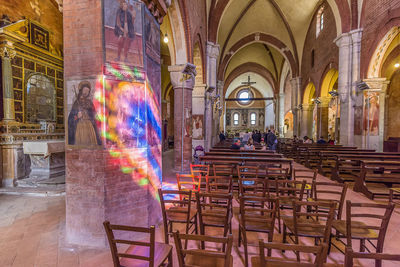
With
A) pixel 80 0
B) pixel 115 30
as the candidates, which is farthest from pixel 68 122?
pixel 80 0

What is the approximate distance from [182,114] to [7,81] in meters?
5.47

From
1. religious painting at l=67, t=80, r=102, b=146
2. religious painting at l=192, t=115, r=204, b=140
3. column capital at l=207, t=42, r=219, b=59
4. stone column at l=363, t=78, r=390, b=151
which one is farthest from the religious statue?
stone column at l=363, t=78, r=390, b=151

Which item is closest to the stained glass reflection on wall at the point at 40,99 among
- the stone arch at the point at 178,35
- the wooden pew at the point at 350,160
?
the stone arch at the point at 178,35

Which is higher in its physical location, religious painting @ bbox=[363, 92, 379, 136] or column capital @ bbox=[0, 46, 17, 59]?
column capital @ bbox=[0, 46, 17, 59]

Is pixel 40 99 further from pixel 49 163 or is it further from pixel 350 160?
pixel 350 160

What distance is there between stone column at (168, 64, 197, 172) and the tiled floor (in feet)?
13.3

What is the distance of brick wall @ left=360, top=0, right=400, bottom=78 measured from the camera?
25.9 ft

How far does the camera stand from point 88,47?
3.11 meters

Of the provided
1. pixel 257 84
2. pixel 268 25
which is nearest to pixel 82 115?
pixel 268 25

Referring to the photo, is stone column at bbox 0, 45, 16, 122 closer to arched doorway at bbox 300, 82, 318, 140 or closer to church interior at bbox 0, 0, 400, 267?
church interior at bbox 0, 0, 400, 267

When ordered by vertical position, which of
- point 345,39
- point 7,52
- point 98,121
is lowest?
point 98,121

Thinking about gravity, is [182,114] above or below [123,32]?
below

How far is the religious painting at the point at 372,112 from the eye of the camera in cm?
918

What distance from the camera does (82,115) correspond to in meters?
3.14
